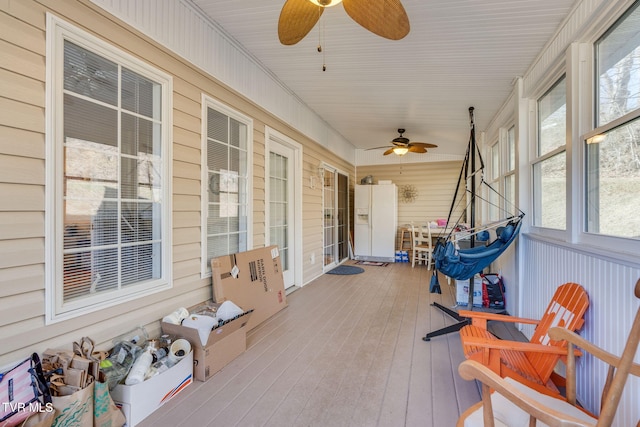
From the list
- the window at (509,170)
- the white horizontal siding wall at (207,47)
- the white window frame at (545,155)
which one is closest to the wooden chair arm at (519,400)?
the white window frame at (545,155)

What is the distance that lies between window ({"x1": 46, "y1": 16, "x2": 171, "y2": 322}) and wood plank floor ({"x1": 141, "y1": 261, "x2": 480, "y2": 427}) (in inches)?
35.0

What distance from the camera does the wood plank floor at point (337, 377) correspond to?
1.78m

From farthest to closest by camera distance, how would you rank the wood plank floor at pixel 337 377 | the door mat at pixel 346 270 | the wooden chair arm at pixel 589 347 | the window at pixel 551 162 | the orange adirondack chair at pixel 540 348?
1. the door mat at pixel 346 270
2. the window at pixel 551 162
3. the wood plank floor at pixel 337 377
4. the orange adirondack chair at pixel 540 348
5. the wooden chair arm at pixel 589 347

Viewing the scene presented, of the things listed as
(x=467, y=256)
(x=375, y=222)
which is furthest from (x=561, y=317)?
(x=375, y=222)

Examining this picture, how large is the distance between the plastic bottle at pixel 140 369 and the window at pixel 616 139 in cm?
278

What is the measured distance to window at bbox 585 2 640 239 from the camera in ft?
4.97

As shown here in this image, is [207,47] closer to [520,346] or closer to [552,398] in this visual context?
[520,346]

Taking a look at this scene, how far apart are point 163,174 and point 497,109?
4.56m

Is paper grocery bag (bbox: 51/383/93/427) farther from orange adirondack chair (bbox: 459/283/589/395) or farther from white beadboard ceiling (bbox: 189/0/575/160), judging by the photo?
white beadboard ceiling (bbox: 189/0/575/160)

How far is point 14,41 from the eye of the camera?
1478 millimetres

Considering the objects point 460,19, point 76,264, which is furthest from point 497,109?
point 76,264

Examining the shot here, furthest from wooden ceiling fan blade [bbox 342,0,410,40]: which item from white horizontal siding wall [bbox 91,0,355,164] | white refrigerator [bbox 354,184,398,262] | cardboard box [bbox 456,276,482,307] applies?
white refrigerator [bbox 354,184,398,262]

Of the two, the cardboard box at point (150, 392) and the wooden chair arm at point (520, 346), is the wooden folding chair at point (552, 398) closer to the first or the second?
the wooden chair arm at point (520, 346)

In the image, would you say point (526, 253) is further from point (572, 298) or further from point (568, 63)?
point (568, 63)
